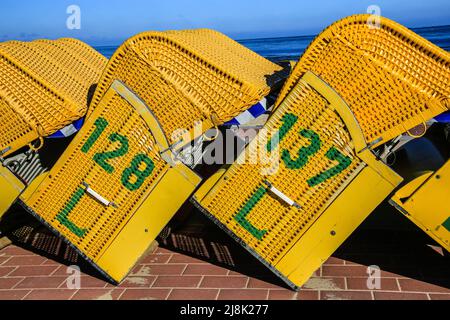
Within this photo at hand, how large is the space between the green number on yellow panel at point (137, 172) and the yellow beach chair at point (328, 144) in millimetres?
491

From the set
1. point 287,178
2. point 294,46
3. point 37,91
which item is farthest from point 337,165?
point 294,46

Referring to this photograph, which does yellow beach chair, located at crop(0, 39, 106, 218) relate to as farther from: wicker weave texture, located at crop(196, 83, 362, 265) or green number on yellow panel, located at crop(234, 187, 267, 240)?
green number on yellow panel, located at crop(234, 187, 267, 240)

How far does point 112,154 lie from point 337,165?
68.4 inches

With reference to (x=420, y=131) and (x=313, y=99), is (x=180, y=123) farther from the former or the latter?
(x=420, y=131)

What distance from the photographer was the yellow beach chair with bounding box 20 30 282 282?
402 cm

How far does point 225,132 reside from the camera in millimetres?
5586

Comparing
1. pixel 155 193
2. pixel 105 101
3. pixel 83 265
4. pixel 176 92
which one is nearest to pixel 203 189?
pixel 155 193

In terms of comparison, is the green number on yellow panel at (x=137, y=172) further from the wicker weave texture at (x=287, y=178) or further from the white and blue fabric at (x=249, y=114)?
the white and blue fabric at (x=249, y=114)

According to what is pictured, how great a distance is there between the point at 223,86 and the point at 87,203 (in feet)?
4.74

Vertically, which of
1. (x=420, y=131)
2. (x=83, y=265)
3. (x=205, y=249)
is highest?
(x=420, y=131)

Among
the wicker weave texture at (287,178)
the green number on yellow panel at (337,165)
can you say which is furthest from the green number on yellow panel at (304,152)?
the green number on yellow panel at (337,165)

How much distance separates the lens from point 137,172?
410 cm

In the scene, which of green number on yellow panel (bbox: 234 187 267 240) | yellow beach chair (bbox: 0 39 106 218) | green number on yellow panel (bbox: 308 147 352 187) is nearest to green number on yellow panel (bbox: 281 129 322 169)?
green number on yellow panel (bbox: 308 147 352 187)

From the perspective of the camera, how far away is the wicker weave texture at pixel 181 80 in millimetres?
4004
